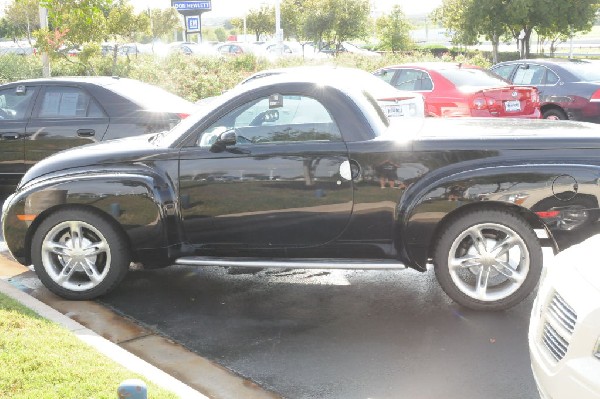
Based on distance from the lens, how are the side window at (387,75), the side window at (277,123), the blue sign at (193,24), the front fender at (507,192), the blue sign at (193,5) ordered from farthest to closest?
the blue sign at (193,5), the blue sign at (193,24), the side window at (387,75), the side window at (277,123), the front fender at (507,192)

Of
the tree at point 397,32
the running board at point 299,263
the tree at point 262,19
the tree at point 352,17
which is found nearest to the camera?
the running board at point 299,263

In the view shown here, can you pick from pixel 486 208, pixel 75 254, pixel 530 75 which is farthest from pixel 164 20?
pixel 486 208

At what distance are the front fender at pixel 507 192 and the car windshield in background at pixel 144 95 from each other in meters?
4.79

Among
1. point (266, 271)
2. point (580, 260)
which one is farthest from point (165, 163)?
point (580, 260)

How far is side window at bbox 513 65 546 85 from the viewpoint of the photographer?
582 inches

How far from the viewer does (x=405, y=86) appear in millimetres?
14539

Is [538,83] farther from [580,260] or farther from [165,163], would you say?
[580,260]

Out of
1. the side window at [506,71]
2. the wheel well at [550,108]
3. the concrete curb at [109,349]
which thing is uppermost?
the side window at [506,71]

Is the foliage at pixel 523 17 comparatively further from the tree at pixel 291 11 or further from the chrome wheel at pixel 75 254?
the chrome wheel at pixel 75 254

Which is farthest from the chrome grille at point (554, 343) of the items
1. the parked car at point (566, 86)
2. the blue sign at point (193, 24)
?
the blue sign at point (193, 24)

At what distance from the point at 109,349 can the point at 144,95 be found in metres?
5.28

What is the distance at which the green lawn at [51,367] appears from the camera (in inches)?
161

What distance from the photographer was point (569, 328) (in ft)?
10.8

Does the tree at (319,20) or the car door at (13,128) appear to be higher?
the tree at (319,20)
